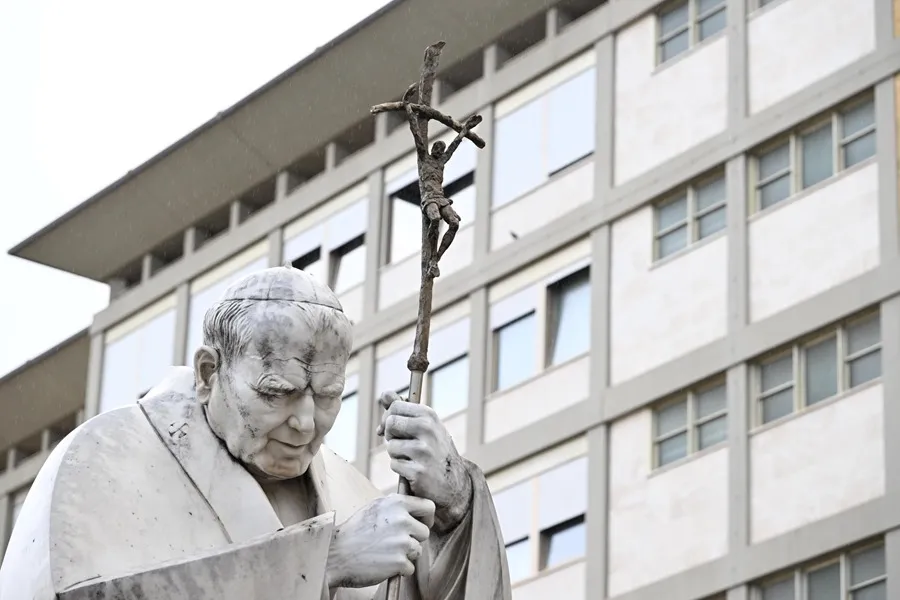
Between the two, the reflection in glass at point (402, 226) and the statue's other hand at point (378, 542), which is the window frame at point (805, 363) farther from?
the statue's other hand at point (378, 542)

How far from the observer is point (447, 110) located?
50969 millimetres

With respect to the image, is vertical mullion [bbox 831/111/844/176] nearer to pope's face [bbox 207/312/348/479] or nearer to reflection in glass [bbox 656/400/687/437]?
reflection in glass [bbox 656/400/687/437]

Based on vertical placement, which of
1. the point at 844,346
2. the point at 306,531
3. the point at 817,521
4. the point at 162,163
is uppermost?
the point at 162,163

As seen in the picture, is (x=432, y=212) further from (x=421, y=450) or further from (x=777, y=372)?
(x=777, y=372)

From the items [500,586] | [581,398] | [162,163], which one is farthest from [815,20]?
[500,586]

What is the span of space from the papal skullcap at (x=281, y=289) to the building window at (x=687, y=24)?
1435 inches

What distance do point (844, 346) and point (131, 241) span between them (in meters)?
22.1

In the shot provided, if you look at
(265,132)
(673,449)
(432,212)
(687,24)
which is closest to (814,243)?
(673,449)

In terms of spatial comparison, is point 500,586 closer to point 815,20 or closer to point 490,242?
point 815,20

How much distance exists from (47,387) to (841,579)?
27.6 metres

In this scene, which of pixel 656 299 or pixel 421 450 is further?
pixel 656 299

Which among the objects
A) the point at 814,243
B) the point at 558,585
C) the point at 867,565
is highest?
the point at 814,243

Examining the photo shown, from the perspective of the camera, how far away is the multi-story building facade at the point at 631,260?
41125 millimetres

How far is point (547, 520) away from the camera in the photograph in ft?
151
